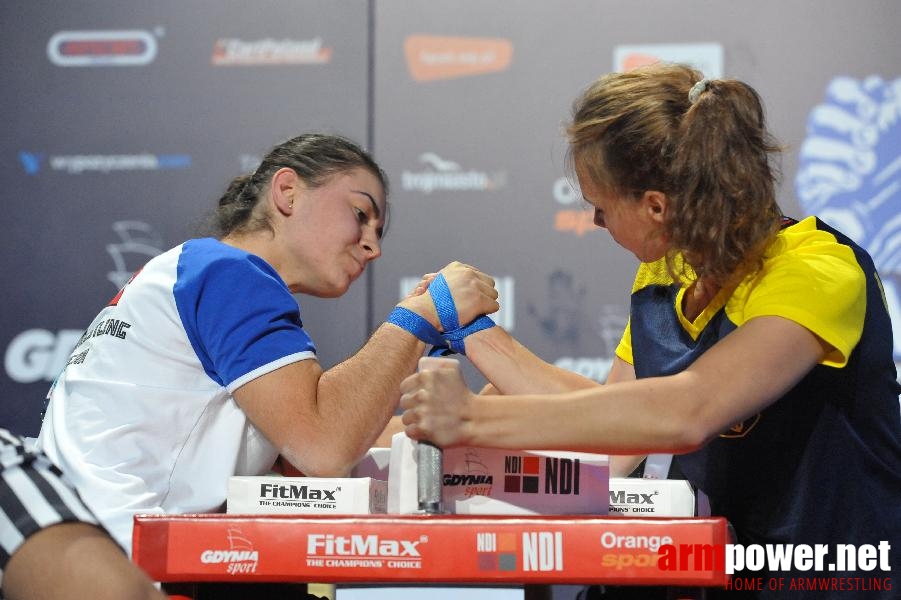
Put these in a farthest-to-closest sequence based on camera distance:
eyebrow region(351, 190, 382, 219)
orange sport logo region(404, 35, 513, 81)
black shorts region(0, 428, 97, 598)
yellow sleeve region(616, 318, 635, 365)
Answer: orange sport logo region(404, 35, 513, 81) → eyebrow region(351, 190, 382, 219) → yellow sleeve region(616, 318, 635, 365) → black shorts region(0, 428, 97, 598)

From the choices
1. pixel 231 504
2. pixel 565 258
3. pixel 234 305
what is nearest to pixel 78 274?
pixel 565 258

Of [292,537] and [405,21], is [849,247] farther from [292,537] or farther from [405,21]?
[405,21]

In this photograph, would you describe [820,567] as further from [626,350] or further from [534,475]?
[626,350]

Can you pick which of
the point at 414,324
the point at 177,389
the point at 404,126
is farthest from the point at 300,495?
the point at 404,126

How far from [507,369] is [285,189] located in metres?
0.57

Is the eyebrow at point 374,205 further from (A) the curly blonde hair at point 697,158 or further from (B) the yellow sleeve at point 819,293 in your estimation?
(B) the yellow sleeve at point 819,293

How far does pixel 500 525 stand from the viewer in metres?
1.11

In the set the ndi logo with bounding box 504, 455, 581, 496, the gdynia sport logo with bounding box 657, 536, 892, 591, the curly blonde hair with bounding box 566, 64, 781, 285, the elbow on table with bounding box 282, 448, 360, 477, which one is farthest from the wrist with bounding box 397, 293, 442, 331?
the gdynia sport logo with bounding box 657, 536, 892, 591

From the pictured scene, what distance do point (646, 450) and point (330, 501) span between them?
0.40 meters

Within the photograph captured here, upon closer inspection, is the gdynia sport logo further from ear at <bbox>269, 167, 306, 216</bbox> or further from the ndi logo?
ear at <bbox>269, 167, 306, 216</bbox>

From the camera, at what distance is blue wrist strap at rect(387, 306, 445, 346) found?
1747mm

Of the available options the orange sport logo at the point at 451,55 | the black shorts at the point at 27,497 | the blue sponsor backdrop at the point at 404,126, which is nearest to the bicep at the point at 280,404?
the black shorts at the point at 27,497

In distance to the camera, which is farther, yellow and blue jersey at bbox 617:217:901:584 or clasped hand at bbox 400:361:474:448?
yellow and blue jersey at bbox 617:217:901:584

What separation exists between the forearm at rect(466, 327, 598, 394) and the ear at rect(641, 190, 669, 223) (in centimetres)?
38
